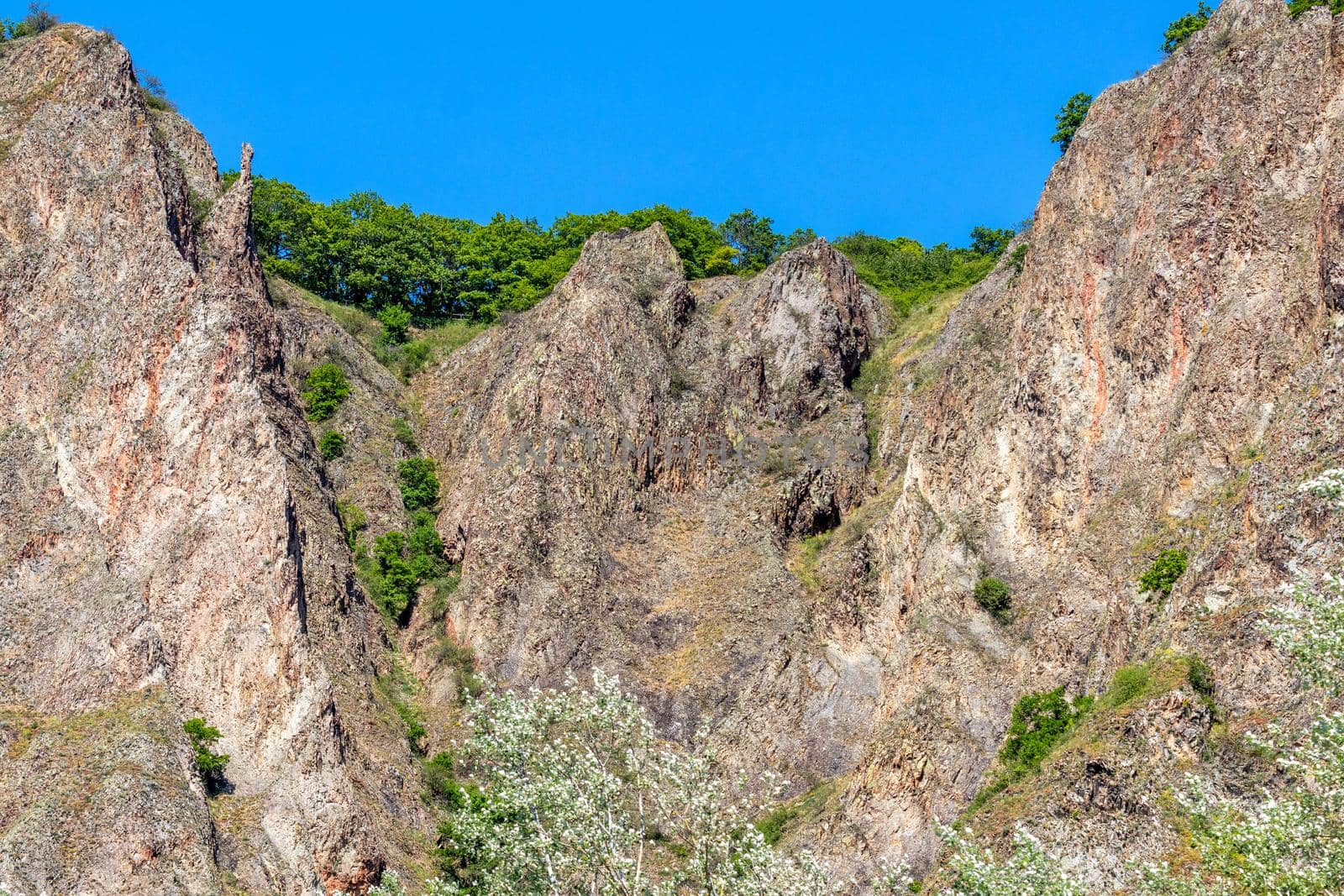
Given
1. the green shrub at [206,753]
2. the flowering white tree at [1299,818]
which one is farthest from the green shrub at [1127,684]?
the green shrub at [206,753]

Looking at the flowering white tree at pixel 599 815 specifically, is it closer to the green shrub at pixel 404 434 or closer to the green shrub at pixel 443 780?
the green shrub at pixel 443 780

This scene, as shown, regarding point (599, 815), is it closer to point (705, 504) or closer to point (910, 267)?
point (705, 504)

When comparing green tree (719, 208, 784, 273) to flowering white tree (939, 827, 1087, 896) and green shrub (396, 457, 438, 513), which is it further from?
flowering white tree (939, 827, 1087, 896)

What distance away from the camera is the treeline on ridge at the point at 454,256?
9444 cm

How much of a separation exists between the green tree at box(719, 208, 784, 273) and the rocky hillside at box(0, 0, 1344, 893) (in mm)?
21892

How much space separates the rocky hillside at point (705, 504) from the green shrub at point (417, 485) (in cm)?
89

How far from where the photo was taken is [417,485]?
2987 inches

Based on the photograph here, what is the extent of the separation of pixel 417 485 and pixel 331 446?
415 cm

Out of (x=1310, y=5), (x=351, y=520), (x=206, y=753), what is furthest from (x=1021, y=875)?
(x=1310, y=5)

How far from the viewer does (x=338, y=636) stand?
214ft

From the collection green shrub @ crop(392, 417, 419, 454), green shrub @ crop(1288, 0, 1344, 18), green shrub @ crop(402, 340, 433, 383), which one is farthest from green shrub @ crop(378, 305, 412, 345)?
green shrub @ crop(1288, 0, 1344, 18)

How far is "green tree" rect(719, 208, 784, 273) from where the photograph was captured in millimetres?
104625

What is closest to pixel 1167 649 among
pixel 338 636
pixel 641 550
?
pixel 641 550

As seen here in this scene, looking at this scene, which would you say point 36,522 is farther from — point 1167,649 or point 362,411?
point 1167,649
